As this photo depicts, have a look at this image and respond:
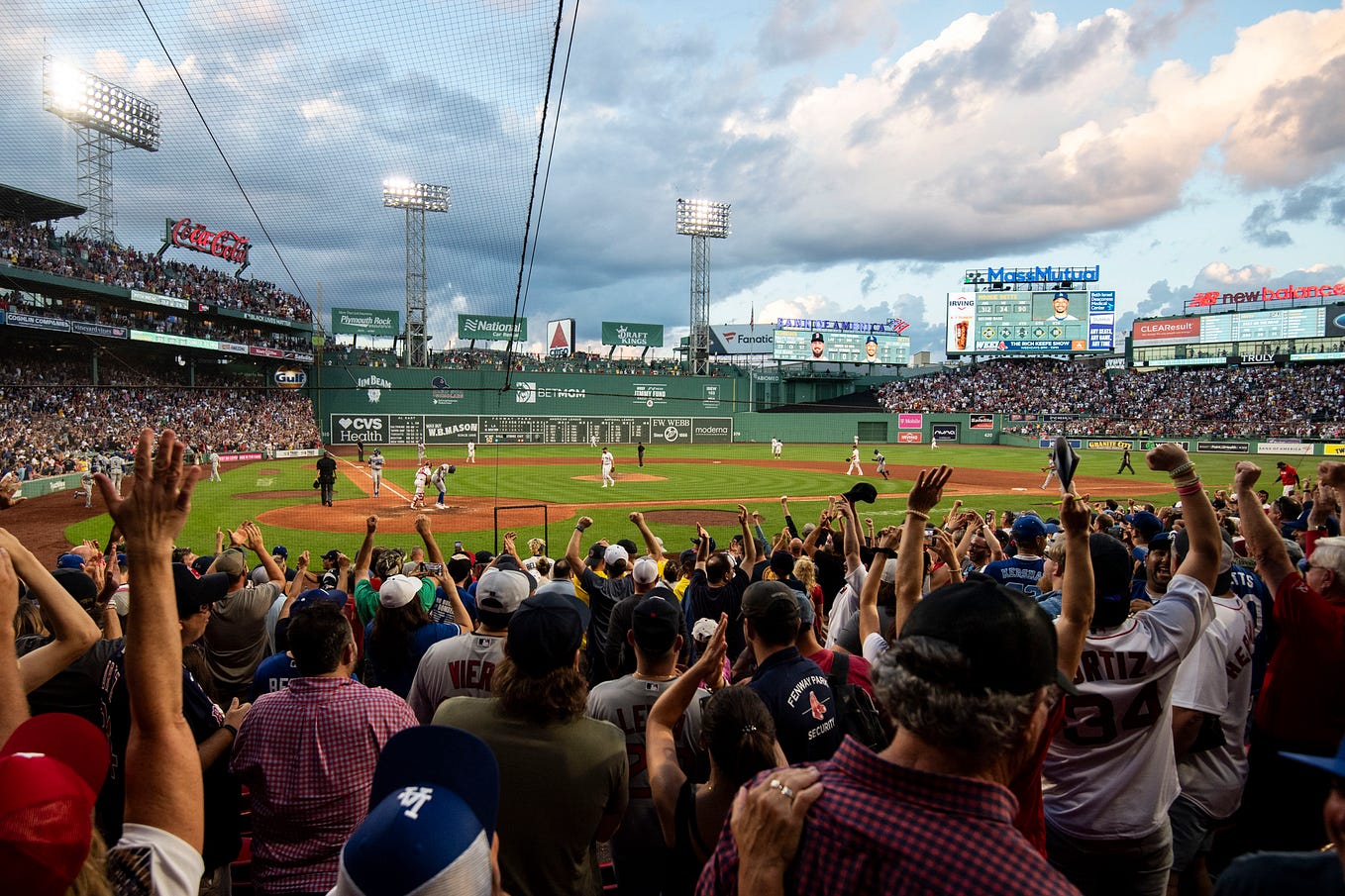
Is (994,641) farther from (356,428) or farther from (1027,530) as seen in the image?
(356,428)

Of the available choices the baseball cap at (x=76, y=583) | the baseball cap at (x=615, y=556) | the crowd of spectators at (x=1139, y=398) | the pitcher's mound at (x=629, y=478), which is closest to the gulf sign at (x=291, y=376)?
the pitcher's mound at (x=629, y=478)

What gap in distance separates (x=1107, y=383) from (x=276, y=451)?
67187 mm

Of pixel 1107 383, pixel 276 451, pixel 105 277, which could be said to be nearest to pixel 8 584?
pixel 276 451

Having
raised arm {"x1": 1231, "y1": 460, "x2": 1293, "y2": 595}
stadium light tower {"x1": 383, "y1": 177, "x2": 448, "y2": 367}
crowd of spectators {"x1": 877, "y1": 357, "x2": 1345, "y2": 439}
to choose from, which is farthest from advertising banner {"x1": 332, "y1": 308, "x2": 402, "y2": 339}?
raised arm {"x1": 1231, "y1": 460, "x2": 1293, "y2": 595}

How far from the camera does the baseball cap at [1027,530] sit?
644 cm

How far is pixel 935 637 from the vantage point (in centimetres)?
167

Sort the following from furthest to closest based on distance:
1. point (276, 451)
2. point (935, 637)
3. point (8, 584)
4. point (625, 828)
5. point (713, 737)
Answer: point (276, 451), point (625, 828), point (8, 584), point (713, 737), point (935, 637)

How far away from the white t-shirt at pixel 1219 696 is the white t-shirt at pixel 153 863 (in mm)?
4118

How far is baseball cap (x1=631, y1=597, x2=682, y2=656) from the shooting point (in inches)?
133

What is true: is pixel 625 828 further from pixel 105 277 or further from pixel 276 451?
pixel 105 277

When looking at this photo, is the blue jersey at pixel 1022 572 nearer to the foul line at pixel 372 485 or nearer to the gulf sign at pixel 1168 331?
the foul line at pixel 372 485

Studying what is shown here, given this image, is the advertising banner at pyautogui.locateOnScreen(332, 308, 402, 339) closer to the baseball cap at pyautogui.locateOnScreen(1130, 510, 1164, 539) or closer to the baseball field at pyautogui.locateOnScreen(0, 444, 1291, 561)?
Answer: the baseball field at pyautogui.locateOnScreen(0, 444, 1291, 561)

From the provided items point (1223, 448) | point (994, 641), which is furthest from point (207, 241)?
point (1223, 448)

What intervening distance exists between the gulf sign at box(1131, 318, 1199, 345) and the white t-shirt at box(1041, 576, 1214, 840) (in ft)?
267
